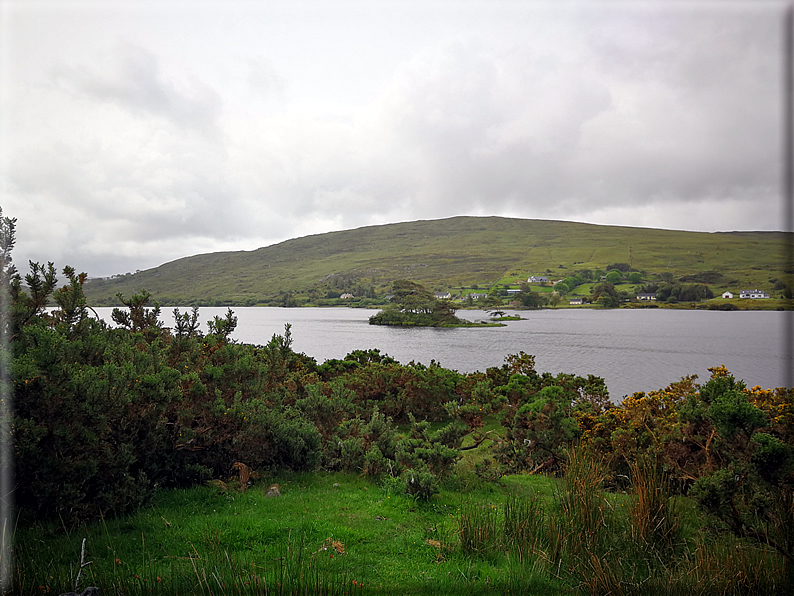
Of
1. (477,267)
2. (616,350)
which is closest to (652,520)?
(616,350)

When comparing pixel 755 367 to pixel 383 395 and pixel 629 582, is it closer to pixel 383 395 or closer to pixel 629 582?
pixel 383 395

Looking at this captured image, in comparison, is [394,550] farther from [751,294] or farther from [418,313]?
[751,294]

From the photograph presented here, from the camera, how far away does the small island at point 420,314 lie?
72562mm

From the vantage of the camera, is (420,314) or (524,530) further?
(420,314)

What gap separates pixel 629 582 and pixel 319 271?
18088 cm

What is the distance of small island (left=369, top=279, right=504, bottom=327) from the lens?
238ft

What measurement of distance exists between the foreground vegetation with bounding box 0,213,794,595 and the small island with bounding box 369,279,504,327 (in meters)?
61.7

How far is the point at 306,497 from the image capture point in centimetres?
656

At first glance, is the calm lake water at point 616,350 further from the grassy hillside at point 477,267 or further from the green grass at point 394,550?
the grassy hillside at point 477,267

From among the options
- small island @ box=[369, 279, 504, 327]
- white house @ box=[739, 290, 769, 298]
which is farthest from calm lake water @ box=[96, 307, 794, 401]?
white house @ box=[739, 290, 769, 298]

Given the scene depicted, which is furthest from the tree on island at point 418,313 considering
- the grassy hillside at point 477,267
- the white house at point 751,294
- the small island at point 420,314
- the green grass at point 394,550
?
the green grass at point 394,550

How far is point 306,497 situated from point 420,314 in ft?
236

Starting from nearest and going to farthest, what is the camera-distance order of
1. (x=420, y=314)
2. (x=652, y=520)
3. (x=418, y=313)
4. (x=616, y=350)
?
(x=652, y=520) → (x=616, y=350) → (x=420, y=314) → (x=418, y=313)

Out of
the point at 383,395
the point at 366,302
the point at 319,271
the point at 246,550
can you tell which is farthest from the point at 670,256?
the point at 246,550
